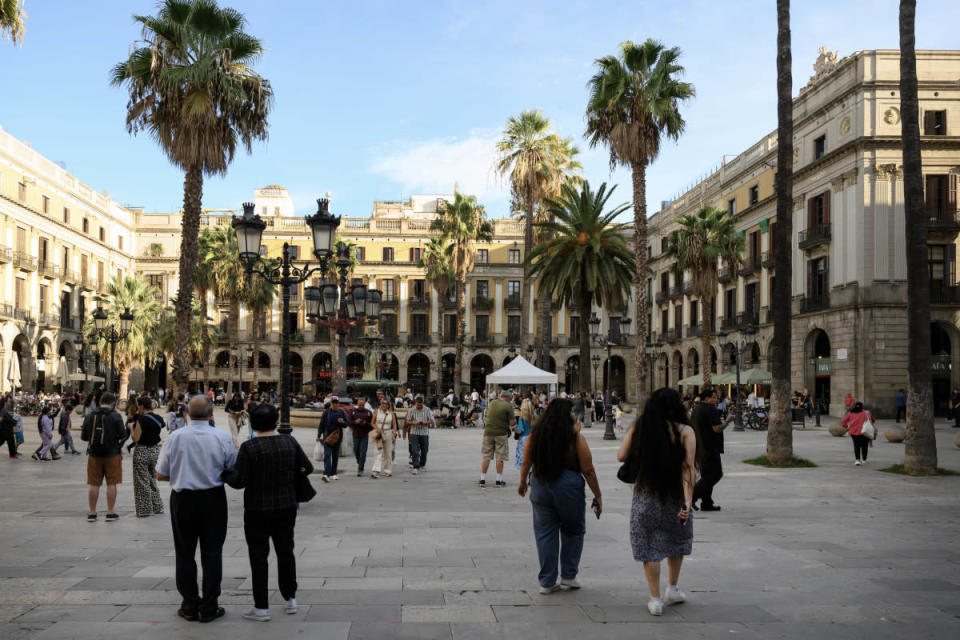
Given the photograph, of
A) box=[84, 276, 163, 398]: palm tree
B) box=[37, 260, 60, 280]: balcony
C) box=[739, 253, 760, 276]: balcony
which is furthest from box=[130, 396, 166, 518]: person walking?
box=[37, 260, 60, 280]: balcony

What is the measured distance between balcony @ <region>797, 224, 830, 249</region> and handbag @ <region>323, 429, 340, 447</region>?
27.3 meters

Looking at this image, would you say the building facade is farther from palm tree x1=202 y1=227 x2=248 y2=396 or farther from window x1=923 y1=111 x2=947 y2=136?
palm tree x1=202 y1=227 x2=248 y2=396

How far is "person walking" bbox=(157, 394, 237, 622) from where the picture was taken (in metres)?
5.29

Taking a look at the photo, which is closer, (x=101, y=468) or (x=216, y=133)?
(x=101, y=468)

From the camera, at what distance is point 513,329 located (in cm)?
6406

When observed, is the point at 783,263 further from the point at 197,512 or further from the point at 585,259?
the point at 585,259

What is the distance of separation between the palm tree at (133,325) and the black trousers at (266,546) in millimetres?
39540

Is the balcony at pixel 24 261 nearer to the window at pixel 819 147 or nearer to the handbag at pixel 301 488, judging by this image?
the window at pixel 819 147

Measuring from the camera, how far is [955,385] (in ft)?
103

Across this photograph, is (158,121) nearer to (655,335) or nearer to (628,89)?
(628,89)

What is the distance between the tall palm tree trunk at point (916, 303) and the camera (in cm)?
1367

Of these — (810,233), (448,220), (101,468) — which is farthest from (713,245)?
(101,468)

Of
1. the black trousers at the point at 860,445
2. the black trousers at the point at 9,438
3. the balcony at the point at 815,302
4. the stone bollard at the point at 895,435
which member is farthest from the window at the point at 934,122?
the black trousers at the point at 9,438

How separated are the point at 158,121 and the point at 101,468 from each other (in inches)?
523
